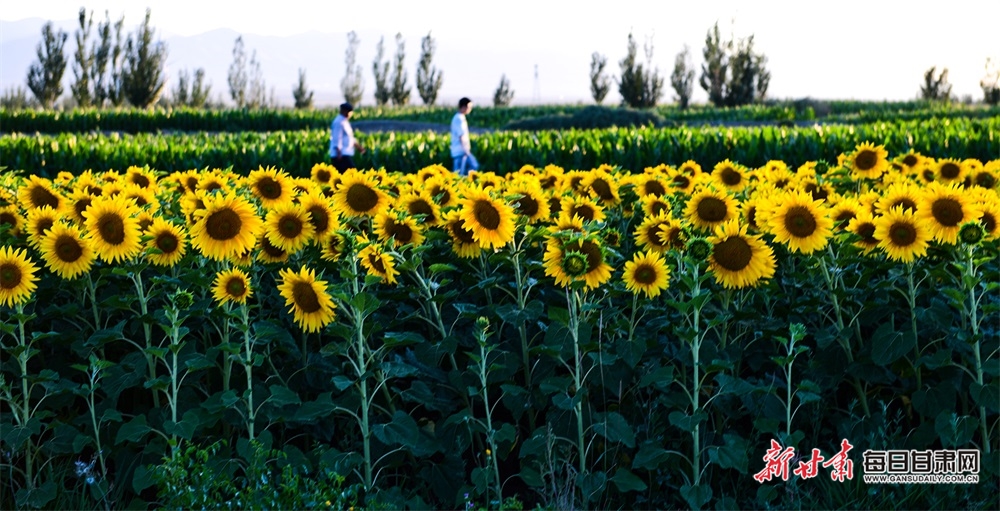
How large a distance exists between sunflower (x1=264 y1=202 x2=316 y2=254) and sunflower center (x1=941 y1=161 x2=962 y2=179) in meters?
4.42

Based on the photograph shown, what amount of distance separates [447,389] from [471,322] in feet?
1.36

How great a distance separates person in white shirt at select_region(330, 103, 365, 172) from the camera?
1478 centimetres

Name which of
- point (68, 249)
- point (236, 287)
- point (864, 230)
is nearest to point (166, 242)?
point (68, 249)

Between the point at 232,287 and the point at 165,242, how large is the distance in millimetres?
529

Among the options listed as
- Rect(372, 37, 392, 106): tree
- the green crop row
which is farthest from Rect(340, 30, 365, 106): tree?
the green crop row

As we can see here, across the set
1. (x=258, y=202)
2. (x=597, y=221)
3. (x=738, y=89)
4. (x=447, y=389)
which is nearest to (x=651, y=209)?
(x=597, y=221)

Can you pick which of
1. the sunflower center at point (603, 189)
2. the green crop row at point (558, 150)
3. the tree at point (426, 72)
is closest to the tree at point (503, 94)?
the tree at point (426, 72)

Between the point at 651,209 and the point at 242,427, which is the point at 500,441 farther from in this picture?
the point at 651,209

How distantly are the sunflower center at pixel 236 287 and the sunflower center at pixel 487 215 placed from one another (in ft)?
3.43

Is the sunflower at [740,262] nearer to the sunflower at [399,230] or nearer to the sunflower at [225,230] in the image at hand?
the sunflower at [399,230]

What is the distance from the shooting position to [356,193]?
5.06 meters

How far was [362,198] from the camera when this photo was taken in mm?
5043

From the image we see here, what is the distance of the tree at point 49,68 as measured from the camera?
4175 cm

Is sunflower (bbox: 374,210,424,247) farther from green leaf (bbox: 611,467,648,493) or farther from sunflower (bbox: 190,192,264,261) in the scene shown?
green leaf (bbox: 611,467,648,493)
